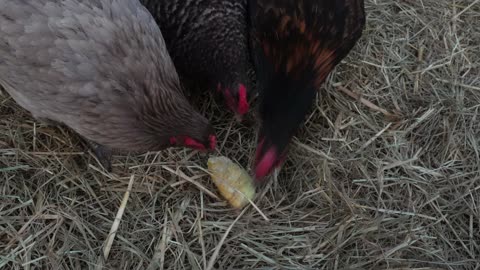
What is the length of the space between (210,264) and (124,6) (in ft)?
3.31

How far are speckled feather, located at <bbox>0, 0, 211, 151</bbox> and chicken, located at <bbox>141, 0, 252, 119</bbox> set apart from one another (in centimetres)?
24

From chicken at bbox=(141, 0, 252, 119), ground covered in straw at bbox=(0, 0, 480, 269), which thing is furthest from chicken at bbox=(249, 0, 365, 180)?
ground covered in straw at bbox=(0, 0, 480, 269)

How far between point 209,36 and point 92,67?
1.97ft

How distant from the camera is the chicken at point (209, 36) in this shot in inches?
87.3

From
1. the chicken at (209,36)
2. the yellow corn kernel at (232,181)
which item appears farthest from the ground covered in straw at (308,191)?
the chicken at (209,36)

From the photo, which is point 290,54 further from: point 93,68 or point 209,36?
point 93,68

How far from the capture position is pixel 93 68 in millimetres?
1810

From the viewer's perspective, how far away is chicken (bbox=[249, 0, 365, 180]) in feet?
6.42

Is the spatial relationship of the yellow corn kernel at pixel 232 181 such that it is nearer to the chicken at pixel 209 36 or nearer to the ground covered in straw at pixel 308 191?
the ground covered in straw at pixel 308 191

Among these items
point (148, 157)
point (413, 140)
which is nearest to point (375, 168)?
point (413, 140)

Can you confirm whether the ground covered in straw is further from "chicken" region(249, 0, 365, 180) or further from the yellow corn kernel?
"chicken" region(249, 0, 365, 180)

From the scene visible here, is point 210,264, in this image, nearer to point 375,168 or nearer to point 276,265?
point 276,265

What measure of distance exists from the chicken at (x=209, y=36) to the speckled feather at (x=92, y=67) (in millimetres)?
237

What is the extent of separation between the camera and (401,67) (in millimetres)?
2582
